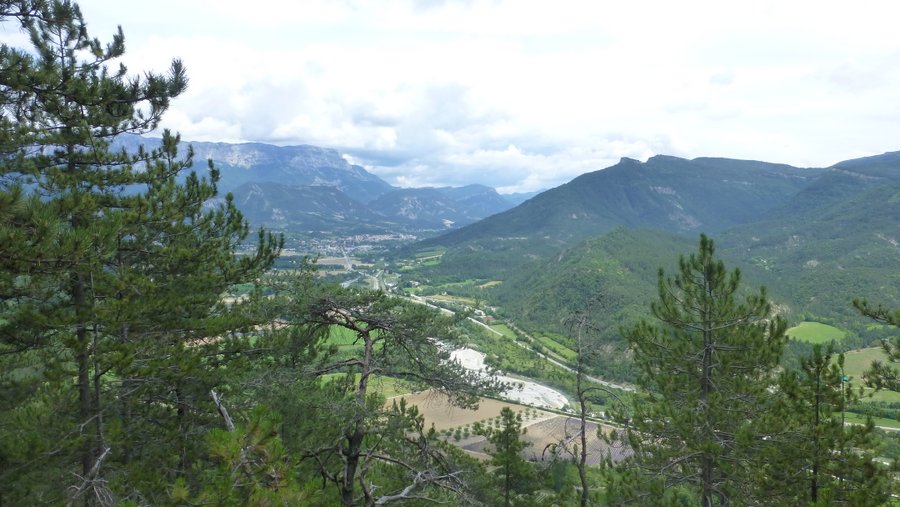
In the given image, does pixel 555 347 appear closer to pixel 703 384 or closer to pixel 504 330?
pixel 504 330

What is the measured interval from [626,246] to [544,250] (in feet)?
192

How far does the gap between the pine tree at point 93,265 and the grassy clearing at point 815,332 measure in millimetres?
87092

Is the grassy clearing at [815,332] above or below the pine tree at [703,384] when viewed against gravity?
below

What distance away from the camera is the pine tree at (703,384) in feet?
32.3

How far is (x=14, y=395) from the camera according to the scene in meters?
8.88

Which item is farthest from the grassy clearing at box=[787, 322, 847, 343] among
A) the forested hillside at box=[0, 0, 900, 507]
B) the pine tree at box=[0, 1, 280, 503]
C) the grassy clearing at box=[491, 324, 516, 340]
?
the pine tree at box=[0, 1, 280, 503]

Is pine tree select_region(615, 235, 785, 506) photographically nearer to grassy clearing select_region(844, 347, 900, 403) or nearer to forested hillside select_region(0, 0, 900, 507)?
forested hillside select_region(0, 0, 900, 507)

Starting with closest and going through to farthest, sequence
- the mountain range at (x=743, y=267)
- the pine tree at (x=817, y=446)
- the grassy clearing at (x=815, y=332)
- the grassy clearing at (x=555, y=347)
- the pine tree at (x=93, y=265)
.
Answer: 1. the pine tree at (x=93, y=265)
2. the pine tree at (x=817, y=446)
3. the grassy clearing at (x=815, y=332)
4. the grassy clearing at (x=555, y=347)
5. the mountain range at (x=743, y=267)

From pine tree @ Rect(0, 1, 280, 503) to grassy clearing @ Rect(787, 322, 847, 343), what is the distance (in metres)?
87.1

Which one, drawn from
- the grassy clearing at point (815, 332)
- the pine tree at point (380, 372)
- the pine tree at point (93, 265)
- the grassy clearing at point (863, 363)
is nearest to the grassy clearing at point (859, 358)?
the grassy clearing at point (863, 363)

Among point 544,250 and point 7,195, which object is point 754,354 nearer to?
point 7,195

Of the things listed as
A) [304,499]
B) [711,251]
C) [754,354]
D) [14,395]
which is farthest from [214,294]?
[754,354]

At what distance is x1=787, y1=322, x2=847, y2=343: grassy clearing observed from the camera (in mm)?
74875

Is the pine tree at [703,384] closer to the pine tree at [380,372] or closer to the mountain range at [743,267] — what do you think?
the pine tree at [380,372]
